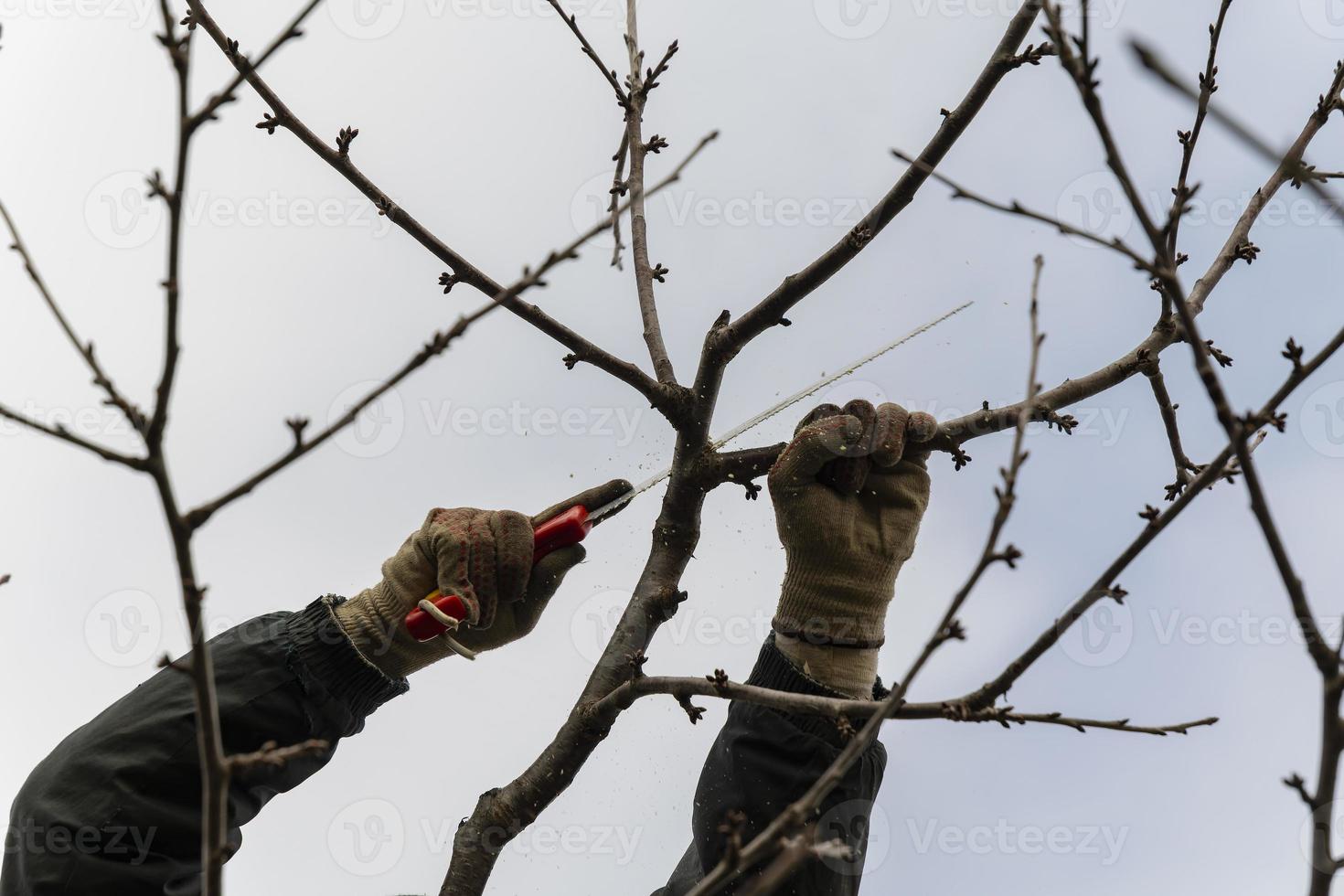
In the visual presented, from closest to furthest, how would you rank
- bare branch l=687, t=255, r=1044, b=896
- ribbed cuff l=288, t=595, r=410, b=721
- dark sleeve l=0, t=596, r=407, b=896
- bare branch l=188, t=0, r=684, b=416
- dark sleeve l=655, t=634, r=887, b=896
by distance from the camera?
bare branch l=687, t=255, r=1044, b=896 < dark sleeve l=0, t=596, r=407, b=896 < dark sleeve l=655, t=634, r=887, b=896 < ribbed cuff l=288, t=595, r=410, b=721 < bare branch l=188, t=0, r=684, b=416

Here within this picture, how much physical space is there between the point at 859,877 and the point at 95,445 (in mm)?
1924

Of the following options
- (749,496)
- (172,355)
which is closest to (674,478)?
(749,496)

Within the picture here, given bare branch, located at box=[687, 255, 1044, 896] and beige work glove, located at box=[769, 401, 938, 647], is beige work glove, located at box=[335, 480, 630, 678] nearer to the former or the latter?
beige work glove, located at box=[769, 401, 938, 647]

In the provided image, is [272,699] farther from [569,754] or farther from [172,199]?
[172,199]

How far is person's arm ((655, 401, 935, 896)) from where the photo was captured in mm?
2453

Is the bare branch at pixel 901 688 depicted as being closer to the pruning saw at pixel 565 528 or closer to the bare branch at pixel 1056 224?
the bare branch at pixel 1056 224

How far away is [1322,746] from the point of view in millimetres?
1233

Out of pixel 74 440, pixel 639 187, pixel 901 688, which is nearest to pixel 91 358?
pixel 74 440

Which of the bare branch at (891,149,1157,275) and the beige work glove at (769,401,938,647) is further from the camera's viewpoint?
the beige work glove at (769,401,938,647)

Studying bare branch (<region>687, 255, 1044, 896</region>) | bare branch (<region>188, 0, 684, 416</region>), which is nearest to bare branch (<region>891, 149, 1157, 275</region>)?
bare branch (<region>687, 255, 1044, 896</region>)

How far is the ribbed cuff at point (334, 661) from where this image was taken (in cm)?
254

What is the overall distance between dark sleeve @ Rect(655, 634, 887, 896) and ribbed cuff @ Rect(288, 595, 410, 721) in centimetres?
80

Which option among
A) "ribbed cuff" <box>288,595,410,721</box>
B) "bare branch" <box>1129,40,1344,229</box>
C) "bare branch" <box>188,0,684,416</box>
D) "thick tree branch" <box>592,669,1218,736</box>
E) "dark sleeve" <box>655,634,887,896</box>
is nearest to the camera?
"bare branch" <box>1129,40,1344,229</box>

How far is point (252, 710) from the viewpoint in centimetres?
244
